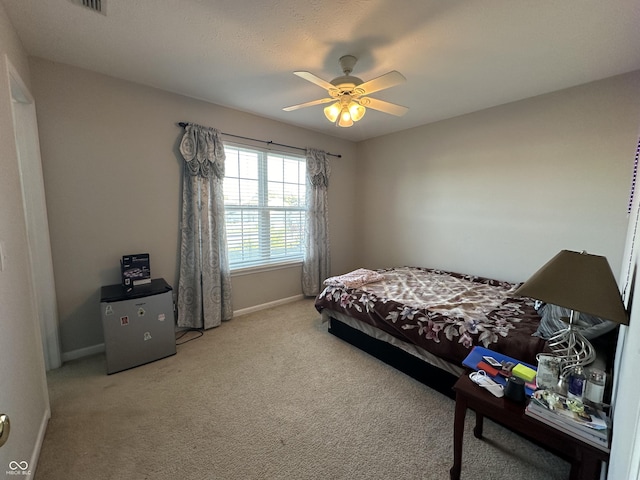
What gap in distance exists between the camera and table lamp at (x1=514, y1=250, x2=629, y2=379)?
0.99 metres

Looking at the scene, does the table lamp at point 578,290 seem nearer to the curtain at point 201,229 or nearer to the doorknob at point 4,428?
the doorknob at point 4,428

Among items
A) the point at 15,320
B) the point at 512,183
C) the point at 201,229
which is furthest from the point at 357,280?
the point at 15,320

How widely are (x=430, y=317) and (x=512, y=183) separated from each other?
6.79 feet

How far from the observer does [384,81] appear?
1887mm

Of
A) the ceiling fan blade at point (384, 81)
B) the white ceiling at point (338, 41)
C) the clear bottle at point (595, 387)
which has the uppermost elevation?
the white ceiling at point (338, 41)

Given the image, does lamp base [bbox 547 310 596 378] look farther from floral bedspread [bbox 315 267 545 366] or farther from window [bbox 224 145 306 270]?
window [bbox 224 145 306 270]

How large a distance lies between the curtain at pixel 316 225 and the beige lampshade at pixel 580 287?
10.1 feet

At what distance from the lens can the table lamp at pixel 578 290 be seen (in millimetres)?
988

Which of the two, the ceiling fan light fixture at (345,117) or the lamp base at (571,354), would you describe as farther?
the ceiling fan light fixture at (345,117)

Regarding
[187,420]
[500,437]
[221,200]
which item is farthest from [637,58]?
[187,420]

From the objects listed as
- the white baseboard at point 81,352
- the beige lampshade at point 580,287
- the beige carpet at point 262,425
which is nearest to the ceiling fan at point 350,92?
the beige lampshade at point 580,287

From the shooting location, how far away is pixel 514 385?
120cm

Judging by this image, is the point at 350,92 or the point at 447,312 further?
the point at 447,312

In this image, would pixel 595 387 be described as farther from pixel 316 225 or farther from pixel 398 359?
pixel 316 225
